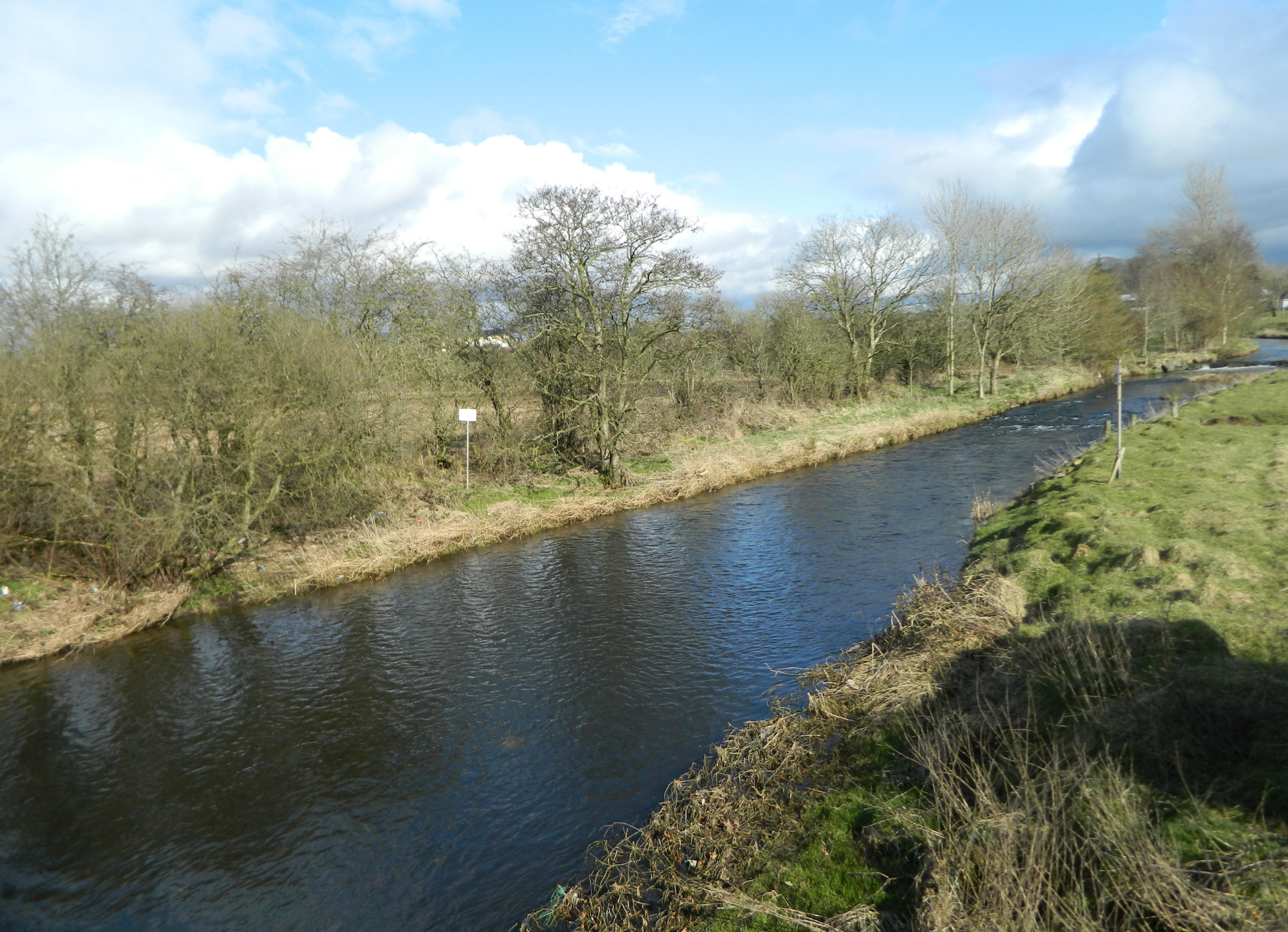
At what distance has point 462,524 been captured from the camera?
64.6ft

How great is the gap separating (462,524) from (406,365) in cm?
545

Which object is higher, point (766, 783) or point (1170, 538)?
point (1170, 538)

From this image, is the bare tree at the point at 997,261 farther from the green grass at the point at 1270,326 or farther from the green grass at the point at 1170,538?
the green grass at the point at 1270,326

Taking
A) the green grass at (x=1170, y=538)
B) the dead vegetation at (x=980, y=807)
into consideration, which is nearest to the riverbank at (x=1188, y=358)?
the green grass at (x=1170, y=538)

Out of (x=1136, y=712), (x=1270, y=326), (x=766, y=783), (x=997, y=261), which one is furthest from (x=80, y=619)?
(x=1270, y=326)

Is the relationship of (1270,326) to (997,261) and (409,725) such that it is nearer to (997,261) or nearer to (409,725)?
(997,261)

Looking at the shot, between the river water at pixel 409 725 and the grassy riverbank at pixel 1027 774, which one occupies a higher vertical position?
the grassy riverbank at pixel 1027 774

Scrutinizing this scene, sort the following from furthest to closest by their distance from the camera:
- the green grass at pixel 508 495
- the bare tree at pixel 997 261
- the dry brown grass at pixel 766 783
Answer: the bare tree at pixel 997 261
the green grass at pixel 508 495
the dry brown grass at pixel 766 783

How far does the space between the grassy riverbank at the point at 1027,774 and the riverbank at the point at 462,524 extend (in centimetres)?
1205

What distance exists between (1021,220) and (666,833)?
44732mm

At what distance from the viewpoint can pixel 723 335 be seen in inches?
1161

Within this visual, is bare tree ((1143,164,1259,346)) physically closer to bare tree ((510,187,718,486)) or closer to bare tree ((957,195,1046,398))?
bare tree ((957,195,1046,398))

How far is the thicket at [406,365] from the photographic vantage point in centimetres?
1408

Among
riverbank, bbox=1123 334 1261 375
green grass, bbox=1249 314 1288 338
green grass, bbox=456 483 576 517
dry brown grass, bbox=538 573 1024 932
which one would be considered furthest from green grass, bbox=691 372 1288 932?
green grass, bbox=1249 314 1288 338
